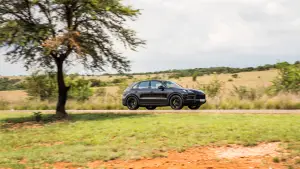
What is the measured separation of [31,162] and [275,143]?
267 inches

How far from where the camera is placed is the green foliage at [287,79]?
28.1 m

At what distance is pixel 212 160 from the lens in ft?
35.5

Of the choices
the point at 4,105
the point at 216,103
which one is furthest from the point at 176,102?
the point at 4,105

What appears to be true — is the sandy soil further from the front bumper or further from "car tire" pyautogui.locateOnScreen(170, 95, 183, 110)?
"car tire" pyautogui.locateOnScreen(170, 95, 183, 110)

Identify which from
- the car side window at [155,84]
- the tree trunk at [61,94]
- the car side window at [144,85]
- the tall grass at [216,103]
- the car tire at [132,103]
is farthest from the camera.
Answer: the car tire at [132,103]

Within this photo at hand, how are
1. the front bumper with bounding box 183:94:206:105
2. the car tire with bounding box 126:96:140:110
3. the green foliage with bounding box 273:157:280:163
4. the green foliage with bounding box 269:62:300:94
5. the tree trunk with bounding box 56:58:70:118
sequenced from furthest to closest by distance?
1. the green foliage with bounding box 269:62:300:94
2. the car tire with bounding box 126:96:140:110
3. the front bumper with bounding box 183:94:206:105
4. the tree trunk with bounding box 56:58:70:118
5. the green foliage with bounding box 273:157:280:163

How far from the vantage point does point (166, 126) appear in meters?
15.6

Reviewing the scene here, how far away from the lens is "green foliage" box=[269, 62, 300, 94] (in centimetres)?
2806

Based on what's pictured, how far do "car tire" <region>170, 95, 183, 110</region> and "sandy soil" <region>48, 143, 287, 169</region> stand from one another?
11.2 m

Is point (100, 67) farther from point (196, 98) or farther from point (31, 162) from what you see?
point (31, 162)

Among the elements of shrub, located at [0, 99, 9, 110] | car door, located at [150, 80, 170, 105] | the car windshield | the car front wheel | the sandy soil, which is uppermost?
the car windshield

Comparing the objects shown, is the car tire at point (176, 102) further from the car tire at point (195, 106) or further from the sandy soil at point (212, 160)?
the sandy soil at point (212, 160)

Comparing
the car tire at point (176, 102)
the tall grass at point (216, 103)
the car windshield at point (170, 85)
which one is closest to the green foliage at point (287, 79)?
the tall grass at point (216, 103)

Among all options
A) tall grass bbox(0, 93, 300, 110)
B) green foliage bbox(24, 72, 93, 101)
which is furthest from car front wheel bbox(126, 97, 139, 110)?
green foliage bbox(24, 72, 93, 101)
